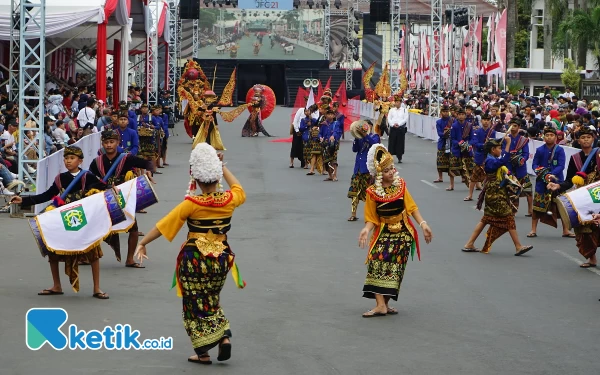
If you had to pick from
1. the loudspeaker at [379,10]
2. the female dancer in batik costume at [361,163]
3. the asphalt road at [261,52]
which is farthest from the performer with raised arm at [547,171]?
the asphalt road at [261,52]

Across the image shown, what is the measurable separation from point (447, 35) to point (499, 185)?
159ft

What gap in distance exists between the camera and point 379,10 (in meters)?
45.8

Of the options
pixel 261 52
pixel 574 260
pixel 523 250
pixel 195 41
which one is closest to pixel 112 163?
pixel 523 250

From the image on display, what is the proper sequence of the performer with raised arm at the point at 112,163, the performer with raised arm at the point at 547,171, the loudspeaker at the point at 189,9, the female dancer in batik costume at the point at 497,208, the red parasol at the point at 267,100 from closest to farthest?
1. the performer with raised arm at the point at 112,163
2. the female dancer in batik costume at the point at 497,208
3. the performer with raised arm at the point at 547,171
4. the red parasol at the point at 267,100
5. the loudspeaker at the point at 189,9

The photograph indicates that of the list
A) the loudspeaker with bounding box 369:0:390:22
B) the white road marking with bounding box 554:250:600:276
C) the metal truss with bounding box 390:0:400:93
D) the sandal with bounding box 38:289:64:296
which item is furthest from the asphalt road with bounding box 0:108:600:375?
the loudspeaker with bounding box 369:0:390:22

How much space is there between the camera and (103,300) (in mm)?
10305

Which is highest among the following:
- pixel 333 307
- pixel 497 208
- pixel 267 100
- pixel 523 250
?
pixel 267 100

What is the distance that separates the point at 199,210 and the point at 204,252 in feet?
1.02

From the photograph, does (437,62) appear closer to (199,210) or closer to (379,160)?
(379,160)

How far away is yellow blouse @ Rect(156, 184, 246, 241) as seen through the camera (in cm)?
774

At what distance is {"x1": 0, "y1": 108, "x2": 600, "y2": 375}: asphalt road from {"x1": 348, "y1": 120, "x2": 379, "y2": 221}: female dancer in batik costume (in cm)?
50

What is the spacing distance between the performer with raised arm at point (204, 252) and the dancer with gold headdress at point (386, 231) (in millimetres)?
2306

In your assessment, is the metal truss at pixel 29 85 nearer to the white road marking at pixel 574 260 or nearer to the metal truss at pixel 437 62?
the white road marking at pixel 574 260

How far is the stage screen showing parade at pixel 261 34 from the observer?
66.3 metres
